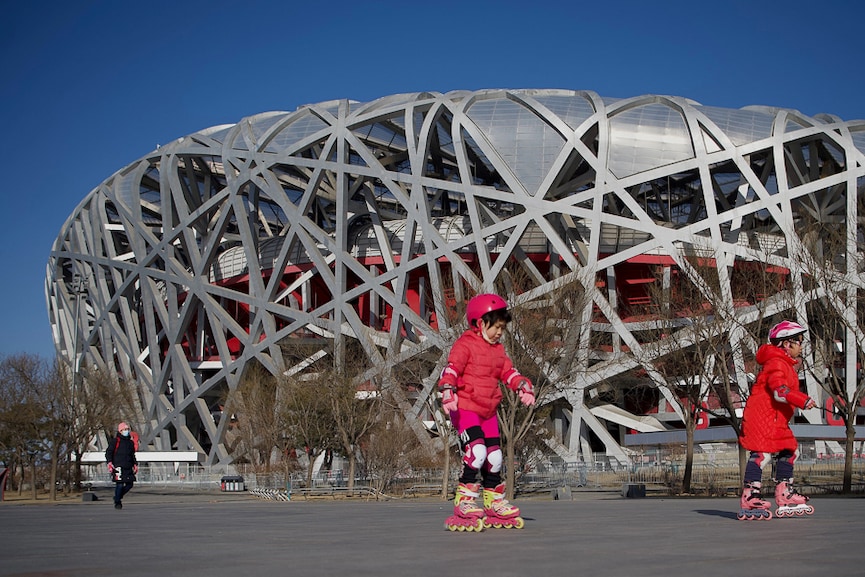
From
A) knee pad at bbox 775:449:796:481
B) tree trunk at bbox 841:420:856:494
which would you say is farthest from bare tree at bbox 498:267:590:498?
knee pad at bbox 775:449:796:481

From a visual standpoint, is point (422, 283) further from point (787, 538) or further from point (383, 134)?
point (787, 538)

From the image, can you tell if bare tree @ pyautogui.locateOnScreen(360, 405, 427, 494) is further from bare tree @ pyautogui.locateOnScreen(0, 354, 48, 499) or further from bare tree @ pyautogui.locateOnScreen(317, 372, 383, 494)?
bare tree @ pyautogui.locateOnScreen(0, 354, 48, 499)

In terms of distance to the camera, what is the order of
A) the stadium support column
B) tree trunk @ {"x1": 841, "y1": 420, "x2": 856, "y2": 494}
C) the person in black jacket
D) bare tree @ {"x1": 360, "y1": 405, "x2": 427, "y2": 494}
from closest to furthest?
the person in black jacket
tree trunk @ {"x1": 841, "y1": 420, "x2": 856, "y2": 494}
bare tree @ {"x1": 360, "y1": 405, "x2": 427, "y2": 494}
the stadium support column

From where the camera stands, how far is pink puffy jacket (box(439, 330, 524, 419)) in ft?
29.6

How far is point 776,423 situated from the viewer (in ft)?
34.2

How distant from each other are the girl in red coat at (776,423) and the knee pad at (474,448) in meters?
3.00

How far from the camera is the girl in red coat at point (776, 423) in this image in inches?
402

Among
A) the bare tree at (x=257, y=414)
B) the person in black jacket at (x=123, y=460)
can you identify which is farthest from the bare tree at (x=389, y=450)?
the person in black jacket at (x=123, y=460)

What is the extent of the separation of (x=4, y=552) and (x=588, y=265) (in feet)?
127

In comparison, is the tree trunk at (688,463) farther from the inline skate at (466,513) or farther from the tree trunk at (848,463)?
the inline skate at (466,513)

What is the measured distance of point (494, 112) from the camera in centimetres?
4778

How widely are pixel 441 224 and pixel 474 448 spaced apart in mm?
43407

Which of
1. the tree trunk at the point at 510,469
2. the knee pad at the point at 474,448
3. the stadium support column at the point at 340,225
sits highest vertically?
the stadium support column at the point at 340,225

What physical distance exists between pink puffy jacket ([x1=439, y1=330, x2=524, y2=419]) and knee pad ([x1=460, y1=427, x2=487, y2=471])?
0.59 ft
